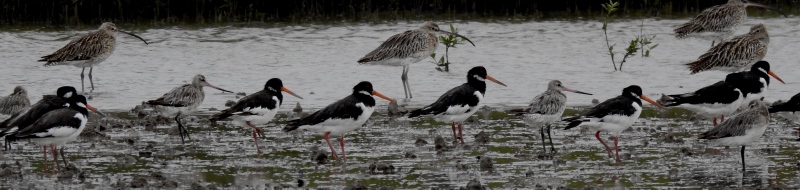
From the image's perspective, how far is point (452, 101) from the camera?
13586 millimetres

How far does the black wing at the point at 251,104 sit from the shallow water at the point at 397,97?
315 millimetres

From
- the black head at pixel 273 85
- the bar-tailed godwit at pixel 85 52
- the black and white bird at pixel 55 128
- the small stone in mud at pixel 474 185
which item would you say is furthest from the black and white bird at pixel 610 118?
the bar-tailed godwit at pixel 85 52

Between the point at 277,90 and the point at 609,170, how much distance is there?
13.5 feet

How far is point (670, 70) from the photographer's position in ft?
66.0

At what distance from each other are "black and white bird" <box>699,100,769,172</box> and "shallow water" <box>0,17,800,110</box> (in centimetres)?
469

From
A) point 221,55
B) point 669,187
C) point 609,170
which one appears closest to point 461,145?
point 609,170

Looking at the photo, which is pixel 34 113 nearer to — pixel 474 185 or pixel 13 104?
pixel 13 104

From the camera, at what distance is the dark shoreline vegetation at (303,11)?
26.1m

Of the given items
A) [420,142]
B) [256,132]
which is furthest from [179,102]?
[420,142]

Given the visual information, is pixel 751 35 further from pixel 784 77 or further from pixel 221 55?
pixel 221 55

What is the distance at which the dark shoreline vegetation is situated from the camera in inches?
1027

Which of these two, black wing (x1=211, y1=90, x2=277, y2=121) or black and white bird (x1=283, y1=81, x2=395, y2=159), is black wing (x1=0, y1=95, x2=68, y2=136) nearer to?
black wing (x1=211, y1=90, x2=277, y2=121)

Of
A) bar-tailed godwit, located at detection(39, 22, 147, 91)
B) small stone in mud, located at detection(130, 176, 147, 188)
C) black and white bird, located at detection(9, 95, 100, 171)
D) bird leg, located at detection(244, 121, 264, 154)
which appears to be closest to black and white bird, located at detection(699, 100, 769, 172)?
bird leg, located at detection(244, 121, 264, 154)

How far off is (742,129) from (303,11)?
16.1 m
